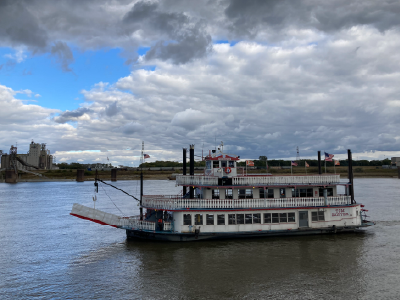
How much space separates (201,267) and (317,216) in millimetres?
13790

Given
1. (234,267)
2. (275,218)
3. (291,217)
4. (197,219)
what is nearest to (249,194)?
(275,218)

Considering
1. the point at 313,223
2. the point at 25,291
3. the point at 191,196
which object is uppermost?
the point at 191,196

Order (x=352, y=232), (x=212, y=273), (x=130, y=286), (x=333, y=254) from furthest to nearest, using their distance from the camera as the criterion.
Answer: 1. (x=352, y=232)
2. (x=333, y=254)
3. (x=212, y=273)
4. (x=130, y=286)

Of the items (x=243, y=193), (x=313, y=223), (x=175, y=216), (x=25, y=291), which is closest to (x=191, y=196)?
(x=175, y=216)

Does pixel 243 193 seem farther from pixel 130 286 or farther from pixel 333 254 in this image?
pixel 130 286

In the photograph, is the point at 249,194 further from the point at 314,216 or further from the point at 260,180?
the point at 314,216

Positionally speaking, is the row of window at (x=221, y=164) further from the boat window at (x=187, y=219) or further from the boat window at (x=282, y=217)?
the boat window at (x=282, y=217)

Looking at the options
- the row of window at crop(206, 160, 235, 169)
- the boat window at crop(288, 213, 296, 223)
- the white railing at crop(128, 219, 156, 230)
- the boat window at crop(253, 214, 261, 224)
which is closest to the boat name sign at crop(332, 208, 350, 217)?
the boat window at crop(288, 213, 296, 223)

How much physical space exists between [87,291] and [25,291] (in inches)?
151

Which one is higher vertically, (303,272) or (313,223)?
(313,223)

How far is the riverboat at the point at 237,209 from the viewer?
28.6 m

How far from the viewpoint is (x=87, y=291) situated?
19203 mm

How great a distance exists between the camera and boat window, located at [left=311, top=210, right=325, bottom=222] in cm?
3078

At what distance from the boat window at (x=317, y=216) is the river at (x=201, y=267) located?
1677mm
